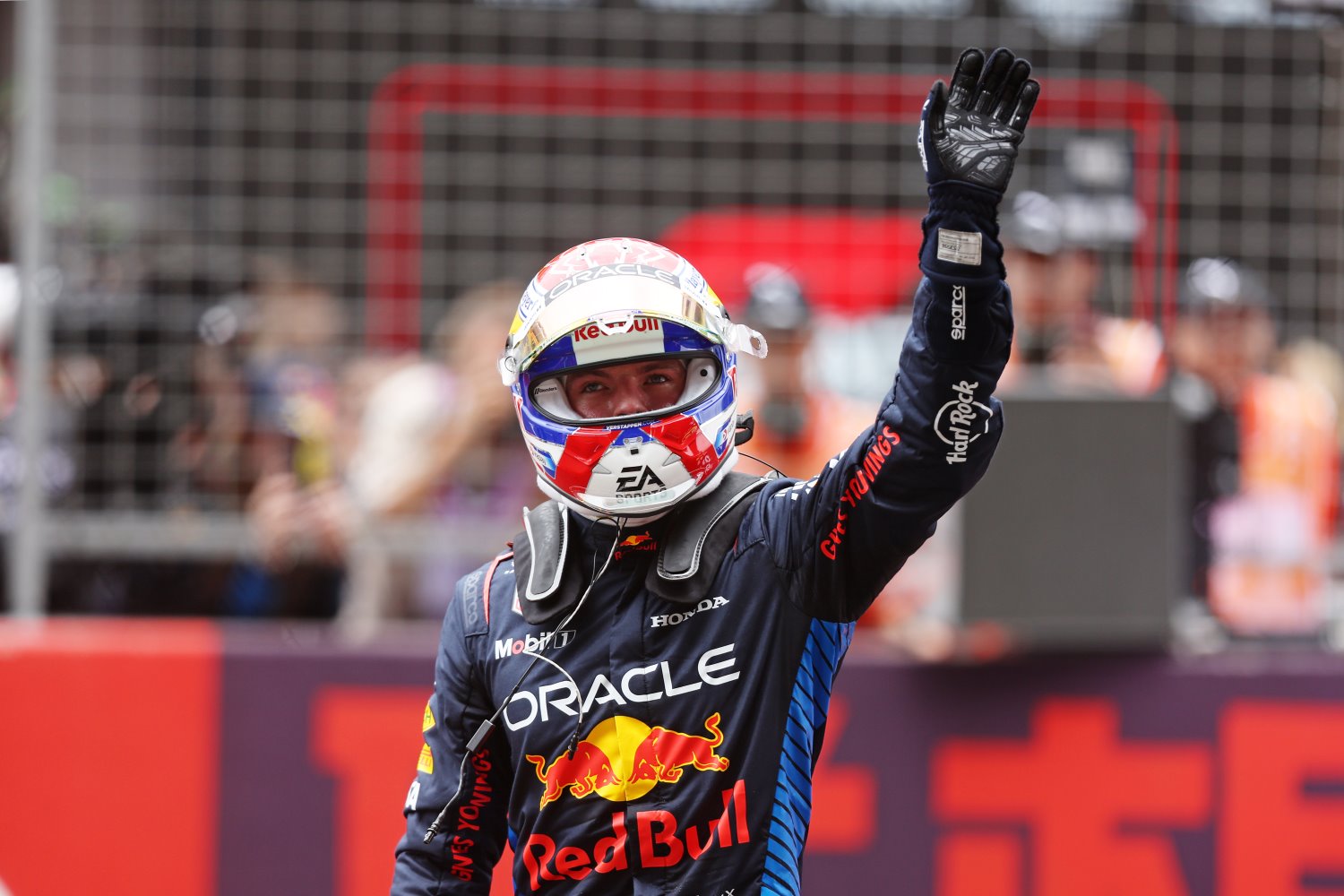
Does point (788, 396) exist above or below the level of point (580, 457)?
below

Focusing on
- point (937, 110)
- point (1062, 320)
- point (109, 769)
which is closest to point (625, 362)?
point (937, 110)

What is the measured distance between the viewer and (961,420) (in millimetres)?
2334

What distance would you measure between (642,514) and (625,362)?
25cm

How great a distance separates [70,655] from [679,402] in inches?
119

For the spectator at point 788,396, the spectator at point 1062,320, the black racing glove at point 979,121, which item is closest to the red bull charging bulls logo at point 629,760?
the black racing glove at point 979,121

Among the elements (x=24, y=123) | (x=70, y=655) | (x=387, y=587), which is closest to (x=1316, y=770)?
(x=387, y=587)

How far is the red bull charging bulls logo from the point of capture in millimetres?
2609

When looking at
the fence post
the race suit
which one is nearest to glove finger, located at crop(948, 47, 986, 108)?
the race suit

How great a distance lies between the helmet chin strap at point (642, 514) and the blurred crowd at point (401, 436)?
2.31m

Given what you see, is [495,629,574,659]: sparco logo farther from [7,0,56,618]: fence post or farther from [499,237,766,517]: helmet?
[7,0,56,618]: fence post

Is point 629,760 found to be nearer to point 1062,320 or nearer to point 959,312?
point 959,312

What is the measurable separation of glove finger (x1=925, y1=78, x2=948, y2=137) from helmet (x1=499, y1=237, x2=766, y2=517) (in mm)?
557

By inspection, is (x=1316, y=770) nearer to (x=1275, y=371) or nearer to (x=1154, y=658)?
(x=1154, y=658)

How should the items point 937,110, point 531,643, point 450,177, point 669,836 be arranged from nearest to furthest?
point 937,110, point 669,836, point 531,643, point 450,177
